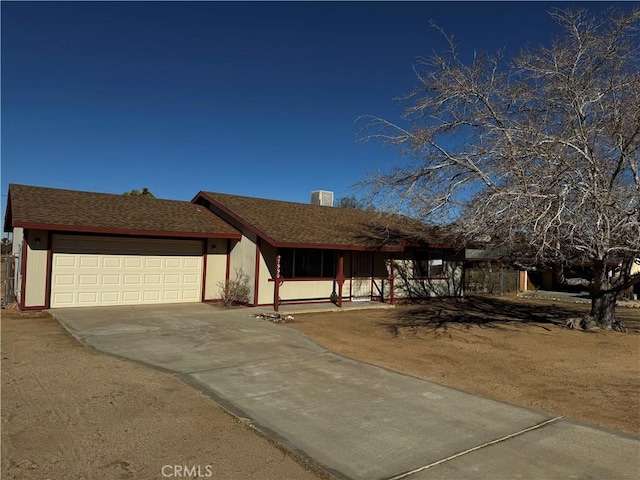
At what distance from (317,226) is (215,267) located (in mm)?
4106

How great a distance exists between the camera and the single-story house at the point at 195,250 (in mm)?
14000

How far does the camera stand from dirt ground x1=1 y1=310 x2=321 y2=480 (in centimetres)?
419

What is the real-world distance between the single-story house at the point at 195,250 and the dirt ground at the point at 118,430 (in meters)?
6.86

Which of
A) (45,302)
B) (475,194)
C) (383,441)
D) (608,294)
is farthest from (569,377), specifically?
(45,302)

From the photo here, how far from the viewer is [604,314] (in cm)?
1380

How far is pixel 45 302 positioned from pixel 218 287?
5495mm

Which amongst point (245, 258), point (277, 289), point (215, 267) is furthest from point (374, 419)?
point (215, 267)

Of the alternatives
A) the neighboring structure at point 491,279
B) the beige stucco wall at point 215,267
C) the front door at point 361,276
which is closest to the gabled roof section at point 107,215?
the beige stucco wall at point 215,267

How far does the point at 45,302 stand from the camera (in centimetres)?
1376

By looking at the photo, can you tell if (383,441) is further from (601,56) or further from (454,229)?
(601,56)

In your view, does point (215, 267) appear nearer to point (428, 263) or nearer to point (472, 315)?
point (472, 315)

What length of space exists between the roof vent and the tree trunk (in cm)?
1391

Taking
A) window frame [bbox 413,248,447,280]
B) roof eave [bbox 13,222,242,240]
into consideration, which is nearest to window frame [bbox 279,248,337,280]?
roof eave [bbox 13,222,242,240]

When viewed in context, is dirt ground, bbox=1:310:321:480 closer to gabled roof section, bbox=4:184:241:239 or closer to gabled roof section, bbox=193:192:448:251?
→ gabled roof section, bbox=4:184:241:239
